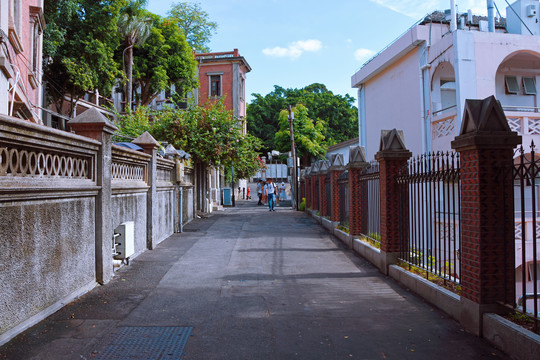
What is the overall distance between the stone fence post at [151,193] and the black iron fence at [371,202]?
496 centimetres

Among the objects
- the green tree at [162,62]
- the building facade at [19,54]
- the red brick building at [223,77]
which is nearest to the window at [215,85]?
the red brick building at [223,77]

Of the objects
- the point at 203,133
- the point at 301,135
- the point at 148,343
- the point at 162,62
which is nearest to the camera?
the point at 148,343

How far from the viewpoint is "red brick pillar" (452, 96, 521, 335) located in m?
4.44

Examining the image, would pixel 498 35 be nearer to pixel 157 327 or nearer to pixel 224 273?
pixel 224 273

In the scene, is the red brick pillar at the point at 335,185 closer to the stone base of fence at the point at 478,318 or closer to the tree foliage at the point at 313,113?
the stone base of fence at the point at 478,318

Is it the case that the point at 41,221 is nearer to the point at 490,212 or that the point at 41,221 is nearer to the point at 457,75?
the point at 490,212

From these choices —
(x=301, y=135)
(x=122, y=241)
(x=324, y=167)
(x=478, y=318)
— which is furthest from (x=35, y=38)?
(x=301, y=135)

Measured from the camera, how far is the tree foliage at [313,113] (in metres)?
49.3

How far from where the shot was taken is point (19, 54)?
1233 cm

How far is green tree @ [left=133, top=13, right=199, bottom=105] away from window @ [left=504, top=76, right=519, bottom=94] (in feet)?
73.7

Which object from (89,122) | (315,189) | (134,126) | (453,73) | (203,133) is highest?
(453,73)

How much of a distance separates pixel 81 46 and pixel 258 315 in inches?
945

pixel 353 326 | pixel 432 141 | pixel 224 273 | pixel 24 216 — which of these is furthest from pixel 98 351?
pixel 432 141

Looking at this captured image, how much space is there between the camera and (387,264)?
7.56 meters
